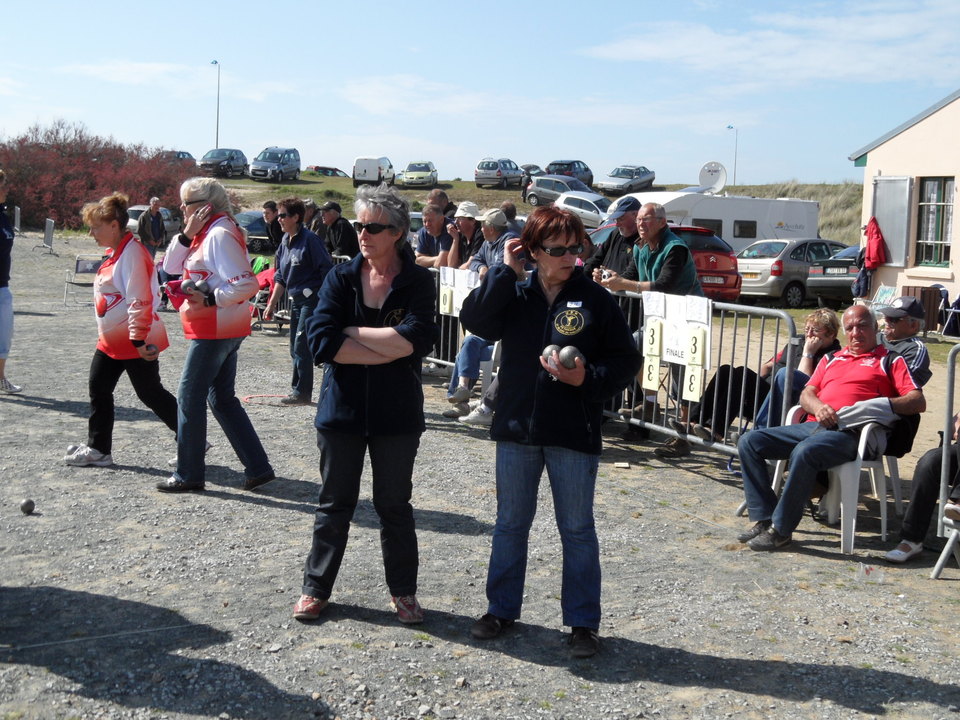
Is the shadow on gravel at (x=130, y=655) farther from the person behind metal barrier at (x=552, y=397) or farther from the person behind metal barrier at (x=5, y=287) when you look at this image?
the person behind metal barrier at (x=5, y=287)

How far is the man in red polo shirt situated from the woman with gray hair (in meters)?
2.35

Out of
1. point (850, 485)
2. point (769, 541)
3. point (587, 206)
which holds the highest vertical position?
point (587, 206)

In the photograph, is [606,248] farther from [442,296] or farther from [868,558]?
[868,558]

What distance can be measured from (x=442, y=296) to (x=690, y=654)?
647cm

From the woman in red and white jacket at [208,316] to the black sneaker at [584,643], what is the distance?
298 cm

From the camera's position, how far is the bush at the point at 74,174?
3991 centimetres

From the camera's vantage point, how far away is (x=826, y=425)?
621 cm

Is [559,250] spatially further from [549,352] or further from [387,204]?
[387,204]

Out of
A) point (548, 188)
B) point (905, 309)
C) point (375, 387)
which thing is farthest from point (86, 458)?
point (548, 188)

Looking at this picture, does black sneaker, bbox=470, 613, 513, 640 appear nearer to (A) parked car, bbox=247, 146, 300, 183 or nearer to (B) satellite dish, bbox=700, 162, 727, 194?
(B) satellite dish, bbox=700, 162, 727, 194

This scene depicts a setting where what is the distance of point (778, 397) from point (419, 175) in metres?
52.2

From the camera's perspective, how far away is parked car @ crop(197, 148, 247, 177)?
5612 cm

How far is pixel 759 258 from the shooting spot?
23.7 metres

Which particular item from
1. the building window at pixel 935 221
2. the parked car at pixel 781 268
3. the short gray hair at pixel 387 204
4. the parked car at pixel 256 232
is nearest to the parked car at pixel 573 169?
the parked car at pixel 256 232
